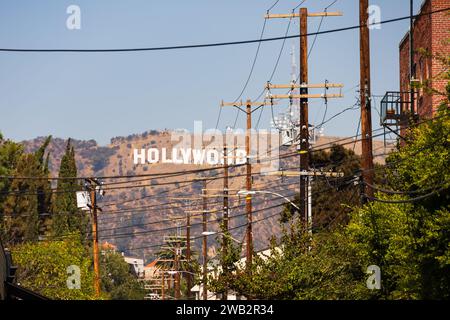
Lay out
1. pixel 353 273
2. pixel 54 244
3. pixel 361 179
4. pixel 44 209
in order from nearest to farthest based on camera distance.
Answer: pixel 361 179 < pixel 353 273 < pixel 54 244 < pixel 44 209

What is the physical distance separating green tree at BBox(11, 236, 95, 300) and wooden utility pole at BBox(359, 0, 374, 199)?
39891 mm

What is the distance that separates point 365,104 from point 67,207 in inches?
3185

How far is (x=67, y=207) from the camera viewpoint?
118312 millimetres

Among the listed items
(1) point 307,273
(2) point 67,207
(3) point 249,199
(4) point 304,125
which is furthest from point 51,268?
(2) point 67,207

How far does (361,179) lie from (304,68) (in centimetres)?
1059

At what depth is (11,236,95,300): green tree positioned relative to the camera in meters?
77.4

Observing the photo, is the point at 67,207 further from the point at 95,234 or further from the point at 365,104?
the point at 365,104

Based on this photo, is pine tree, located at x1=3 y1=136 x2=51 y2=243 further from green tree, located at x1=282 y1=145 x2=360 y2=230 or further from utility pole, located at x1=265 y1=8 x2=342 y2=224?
utility pole, located at x1=265 y1=8 x2=342 y2=224

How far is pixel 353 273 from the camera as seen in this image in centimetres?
4603

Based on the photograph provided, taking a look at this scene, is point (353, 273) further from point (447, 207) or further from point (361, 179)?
point (447, 207)

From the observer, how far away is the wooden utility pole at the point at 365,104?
1564 inches


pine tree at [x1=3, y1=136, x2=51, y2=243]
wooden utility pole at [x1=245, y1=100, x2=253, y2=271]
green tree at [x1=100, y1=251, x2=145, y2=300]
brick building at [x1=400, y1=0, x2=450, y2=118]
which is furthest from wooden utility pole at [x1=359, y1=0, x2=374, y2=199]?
green tree at [x1=100, y1=251, x2=145, y2=300]

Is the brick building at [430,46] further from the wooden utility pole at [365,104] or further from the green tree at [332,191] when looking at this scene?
the green tree at [332,191]
